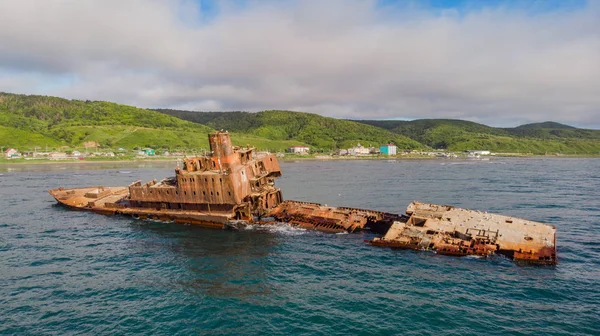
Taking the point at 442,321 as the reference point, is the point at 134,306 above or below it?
above

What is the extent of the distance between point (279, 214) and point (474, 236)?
64.6 feet

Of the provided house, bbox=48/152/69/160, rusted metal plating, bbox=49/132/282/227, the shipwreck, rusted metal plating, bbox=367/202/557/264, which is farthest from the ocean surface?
house, bbox=48/152/69/160

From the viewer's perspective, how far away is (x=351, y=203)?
53031mm

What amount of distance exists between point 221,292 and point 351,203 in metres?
34.2

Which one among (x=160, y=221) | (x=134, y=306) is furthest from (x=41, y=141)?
(x=134, y=306)

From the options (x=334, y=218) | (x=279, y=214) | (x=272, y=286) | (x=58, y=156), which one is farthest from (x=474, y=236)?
(x=58, y=156)

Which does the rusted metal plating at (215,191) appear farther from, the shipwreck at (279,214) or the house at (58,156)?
the house at (58,156)

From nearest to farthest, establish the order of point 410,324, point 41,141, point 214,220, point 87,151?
point 410,324
point 214,220
point 87,151
point 41,141

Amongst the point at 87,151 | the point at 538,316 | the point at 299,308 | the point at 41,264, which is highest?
the point at 87,151

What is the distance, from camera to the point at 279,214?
126 feet

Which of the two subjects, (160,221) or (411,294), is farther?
(160,221)

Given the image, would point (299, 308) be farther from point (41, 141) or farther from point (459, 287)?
point (41, 141)

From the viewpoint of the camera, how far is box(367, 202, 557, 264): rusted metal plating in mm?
25438

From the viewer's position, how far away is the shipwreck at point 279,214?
26.8 metres
